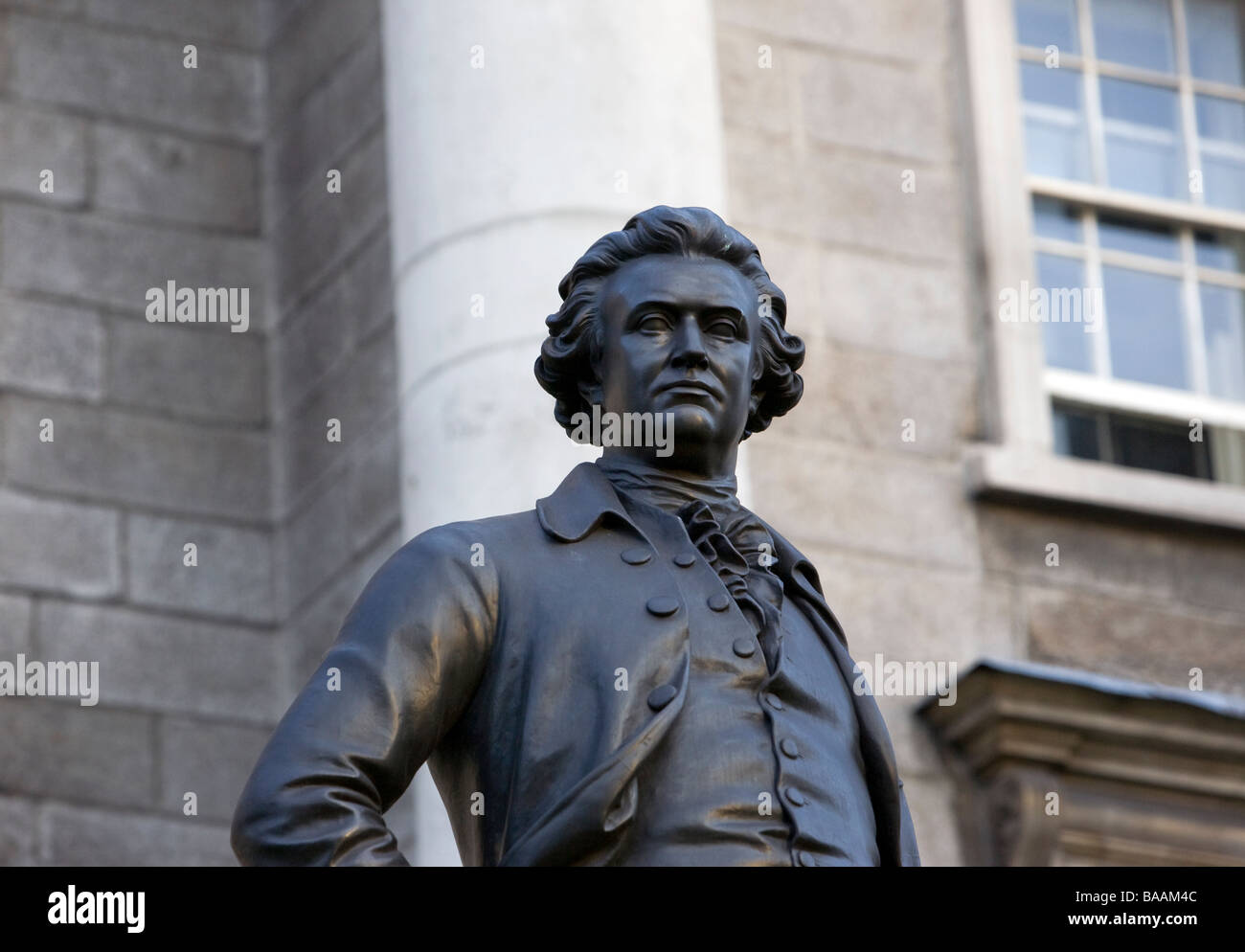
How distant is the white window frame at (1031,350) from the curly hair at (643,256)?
6.87 meters

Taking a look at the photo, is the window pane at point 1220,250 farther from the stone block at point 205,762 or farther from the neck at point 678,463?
the neck at point 678,463

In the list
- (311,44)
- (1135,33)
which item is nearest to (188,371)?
(311,44)

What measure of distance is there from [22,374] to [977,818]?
3639 mm

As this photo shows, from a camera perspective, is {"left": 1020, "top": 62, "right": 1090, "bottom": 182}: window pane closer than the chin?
No

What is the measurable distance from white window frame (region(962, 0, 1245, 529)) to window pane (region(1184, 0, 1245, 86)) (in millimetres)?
282

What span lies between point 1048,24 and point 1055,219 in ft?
2.87

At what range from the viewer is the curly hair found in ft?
16.2

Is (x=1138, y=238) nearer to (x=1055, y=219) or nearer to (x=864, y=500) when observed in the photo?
(x=1055, y=219)

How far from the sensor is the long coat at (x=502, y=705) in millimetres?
4340

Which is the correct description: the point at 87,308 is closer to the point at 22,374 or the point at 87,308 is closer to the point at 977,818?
the point at 22,374

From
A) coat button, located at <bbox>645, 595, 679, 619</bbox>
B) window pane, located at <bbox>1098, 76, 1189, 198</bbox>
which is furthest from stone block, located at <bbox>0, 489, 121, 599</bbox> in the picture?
coat button, located at <bbox>645, 595, 679, 619</bbox>

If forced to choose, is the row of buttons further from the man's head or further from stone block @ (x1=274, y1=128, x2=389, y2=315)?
stone block @ (x1=274, y1=128, x2=389, y2=315)

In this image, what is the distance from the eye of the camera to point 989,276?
488 inches
